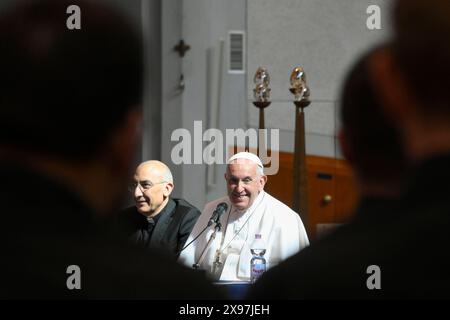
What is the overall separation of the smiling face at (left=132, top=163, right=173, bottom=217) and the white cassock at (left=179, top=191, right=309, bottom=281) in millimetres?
223

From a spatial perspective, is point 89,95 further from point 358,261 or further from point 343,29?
point 343,29

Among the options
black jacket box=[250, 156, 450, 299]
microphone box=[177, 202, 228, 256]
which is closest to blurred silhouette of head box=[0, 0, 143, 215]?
black jacket box=[250, 156, 450, 299]

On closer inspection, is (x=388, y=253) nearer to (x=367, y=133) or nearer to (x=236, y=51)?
(x=367, y=133)

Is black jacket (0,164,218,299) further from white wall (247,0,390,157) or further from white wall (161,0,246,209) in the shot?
white wall (247,0,390,157)

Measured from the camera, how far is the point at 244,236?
4.90 meters

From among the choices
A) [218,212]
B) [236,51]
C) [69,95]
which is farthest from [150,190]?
[69,95]

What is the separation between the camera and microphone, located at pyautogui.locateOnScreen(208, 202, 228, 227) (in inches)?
188

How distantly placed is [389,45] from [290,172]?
→ 610 cm

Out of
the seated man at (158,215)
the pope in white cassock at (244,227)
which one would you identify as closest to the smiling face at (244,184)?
the pope in white cassock at (244,227)

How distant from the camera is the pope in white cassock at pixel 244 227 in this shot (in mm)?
4742

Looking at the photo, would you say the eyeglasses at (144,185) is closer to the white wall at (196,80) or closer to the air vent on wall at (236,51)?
the white wall at (196,80)

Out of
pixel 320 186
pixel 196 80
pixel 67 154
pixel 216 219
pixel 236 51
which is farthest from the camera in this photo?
pixel 236 51

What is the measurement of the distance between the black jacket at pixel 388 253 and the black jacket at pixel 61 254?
0.08m

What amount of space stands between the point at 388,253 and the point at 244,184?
13.4ft
